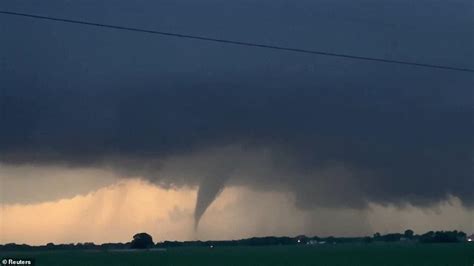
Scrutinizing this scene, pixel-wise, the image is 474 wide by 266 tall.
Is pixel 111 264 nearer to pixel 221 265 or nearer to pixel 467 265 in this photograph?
pixel 221 265

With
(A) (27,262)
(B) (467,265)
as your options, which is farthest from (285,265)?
(A) (27,262)

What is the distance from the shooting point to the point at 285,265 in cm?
8956

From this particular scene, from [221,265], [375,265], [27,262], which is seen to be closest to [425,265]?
[375,265]

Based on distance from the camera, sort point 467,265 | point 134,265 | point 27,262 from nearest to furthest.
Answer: point 27,262
point 467,265
point 134,265

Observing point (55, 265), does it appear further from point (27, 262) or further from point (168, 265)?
point (27, 262)

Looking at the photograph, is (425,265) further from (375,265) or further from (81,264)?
(81,264)

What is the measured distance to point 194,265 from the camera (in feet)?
302

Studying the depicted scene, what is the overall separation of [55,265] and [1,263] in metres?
29.1

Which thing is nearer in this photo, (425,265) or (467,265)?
(467,265)

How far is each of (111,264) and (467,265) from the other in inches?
1268

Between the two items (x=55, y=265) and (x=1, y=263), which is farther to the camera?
(x=55, y=265)

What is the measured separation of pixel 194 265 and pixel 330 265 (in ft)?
42.7

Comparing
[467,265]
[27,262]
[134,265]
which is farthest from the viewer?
[134,265]

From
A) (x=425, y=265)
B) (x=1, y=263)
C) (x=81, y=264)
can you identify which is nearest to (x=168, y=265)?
(x=81, y=264)
